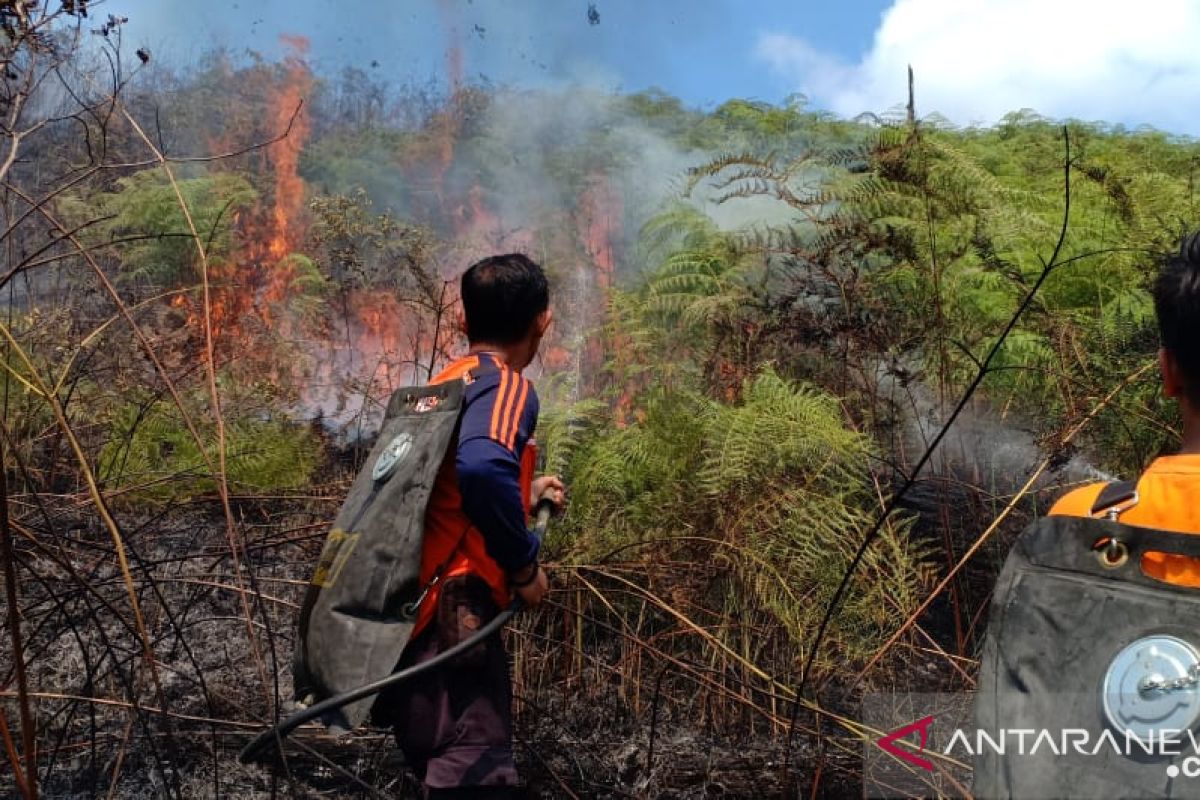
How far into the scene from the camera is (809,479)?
12.4ft

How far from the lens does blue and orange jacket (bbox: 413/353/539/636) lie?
2.16 meters

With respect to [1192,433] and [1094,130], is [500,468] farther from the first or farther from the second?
[1094,130]

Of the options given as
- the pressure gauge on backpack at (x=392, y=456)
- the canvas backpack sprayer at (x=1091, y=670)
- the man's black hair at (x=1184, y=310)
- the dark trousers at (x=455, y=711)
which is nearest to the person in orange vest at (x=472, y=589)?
the dark trousers at (x=455, y=711)

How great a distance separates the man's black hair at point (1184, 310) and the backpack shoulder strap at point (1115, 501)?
9.7 inches

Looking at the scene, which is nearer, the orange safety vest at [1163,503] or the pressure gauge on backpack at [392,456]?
the orange safety vest at [1163,503]

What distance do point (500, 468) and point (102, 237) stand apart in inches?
319

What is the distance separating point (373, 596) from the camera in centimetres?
219

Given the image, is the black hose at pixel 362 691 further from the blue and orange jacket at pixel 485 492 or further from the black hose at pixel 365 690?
the blue and orange jacket at pixel 485 492

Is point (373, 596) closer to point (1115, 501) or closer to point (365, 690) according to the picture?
point (365, 690)

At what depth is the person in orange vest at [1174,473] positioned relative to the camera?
1.20 m

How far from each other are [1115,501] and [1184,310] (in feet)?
1.13

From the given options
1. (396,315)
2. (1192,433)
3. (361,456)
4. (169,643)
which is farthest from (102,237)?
(1192,433)

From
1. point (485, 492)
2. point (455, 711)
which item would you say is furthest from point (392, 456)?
point (455, 711)

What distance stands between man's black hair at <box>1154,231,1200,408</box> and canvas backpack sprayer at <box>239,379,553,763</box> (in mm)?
1447
